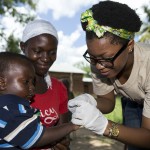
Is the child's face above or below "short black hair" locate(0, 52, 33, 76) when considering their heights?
below

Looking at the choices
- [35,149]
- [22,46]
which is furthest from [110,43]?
[35,149]

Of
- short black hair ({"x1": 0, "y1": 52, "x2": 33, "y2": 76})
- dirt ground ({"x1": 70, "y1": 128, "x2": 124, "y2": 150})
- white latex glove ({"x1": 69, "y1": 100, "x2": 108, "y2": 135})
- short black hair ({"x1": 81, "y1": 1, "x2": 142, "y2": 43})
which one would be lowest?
dirt ground ({"x1": 70, "y1": 128, "x2": 124, "y2": 150})

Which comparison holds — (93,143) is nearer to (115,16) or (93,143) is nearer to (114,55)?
(114,55)

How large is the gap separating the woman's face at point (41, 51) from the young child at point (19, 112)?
0.33 meters

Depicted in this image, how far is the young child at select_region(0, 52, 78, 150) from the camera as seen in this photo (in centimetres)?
196

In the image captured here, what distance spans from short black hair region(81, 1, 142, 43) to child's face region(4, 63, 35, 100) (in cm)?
62

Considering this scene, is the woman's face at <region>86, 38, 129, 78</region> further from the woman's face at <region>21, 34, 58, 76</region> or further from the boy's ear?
the boy's ear

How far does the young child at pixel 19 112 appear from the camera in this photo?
1.96m

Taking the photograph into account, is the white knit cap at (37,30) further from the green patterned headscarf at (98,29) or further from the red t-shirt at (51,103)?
the red t-shirt at (51,103)

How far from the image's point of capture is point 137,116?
350 centimetres

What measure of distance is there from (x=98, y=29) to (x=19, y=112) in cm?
92

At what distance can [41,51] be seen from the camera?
8.62ft

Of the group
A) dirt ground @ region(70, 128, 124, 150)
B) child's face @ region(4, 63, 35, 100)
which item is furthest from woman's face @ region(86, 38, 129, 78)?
dirt ground @ region(70, 128, 124, 150)

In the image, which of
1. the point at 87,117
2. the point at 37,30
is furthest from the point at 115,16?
the point at 87,117
